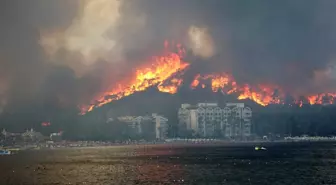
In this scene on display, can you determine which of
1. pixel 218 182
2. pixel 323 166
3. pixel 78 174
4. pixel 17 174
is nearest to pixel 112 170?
pixel 78 174

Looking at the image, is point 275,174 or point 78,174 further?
point 78,174

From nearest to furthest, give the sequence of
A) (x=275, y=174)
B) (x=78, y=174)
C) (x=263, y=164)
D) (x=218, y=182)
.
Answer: (x=218, y=182), (x=275, y=174), (x=78, y=174), (x=263, y=164)

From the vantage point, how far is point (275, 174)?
355 ft

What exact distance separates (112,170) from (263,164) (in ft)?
125

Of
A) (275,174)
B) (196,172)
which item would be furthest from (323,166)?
(196,172)

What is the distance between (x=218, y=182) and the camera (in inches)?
3772

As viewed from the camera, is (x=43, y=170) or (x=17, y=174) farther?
(x=43, y=170)

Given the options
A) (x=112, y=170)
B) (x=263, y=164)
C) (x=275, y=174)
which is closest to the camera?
(x=275, y=174)

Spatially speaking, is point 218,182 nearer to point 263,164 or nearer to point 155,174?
point 155,174

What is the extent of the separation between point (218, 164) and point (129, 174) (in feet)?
96.6

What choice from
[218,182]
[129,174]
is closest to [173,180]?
[218,182]

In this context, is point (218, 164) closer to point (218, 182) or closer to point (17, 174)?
point (218, 182)

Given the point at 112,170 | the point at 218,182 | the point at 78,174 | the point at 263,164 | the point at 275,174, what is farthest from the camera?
the point at 263,164

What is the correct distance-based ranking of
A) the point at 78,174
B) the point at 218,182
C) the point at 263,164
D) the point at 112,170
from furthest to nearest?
the point at 263,164 < the point at 112,170 < the point at 78,174 < the point at 218,182
